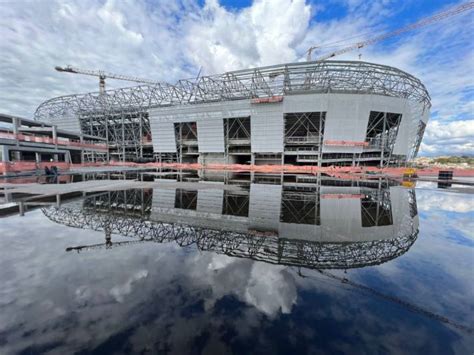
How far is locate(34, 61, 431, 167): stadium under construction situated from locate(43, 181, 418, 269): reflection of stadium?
29.8 metres

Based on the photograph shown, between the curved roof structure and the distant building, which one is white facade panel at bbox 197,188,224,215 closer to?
the distant building

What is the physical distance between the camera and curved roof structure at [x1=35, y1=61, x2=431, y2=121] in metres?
32.6

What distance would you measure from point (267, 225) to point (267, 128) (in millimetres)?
34214

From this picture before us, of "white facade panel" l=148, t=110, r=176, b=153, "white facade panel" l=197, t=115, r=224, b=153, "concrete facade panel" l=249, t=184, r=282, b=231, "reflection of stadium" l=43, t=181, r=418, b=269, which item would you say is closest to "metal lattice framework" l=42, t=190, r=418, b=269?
"reflection of stadium" l=43, t=181, r=418, b=269

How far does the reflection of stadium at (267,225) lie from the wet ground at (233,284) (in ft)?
0.18

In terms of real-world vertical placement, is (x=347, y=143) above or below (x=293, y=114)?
below

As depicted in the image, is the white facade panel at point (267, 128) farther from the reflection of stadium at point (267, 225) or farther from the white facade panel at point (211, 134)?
the reflection of stadium at point (267, 225)

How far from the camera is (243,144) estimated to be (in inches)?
1699

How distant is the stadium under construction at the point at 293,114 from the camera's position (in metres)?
34.7

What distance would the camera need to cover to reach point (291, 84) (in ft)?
120

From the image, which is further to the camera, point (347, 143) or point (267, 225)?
point (347, 143)

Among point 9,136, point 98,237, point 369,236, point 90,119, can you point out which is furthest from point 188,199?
point 90,119

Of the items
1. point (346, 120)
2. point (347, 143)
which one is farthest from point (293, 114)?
point (347, 143)

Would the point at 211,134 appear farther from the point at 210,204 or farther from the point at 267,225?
the point at 267,225
